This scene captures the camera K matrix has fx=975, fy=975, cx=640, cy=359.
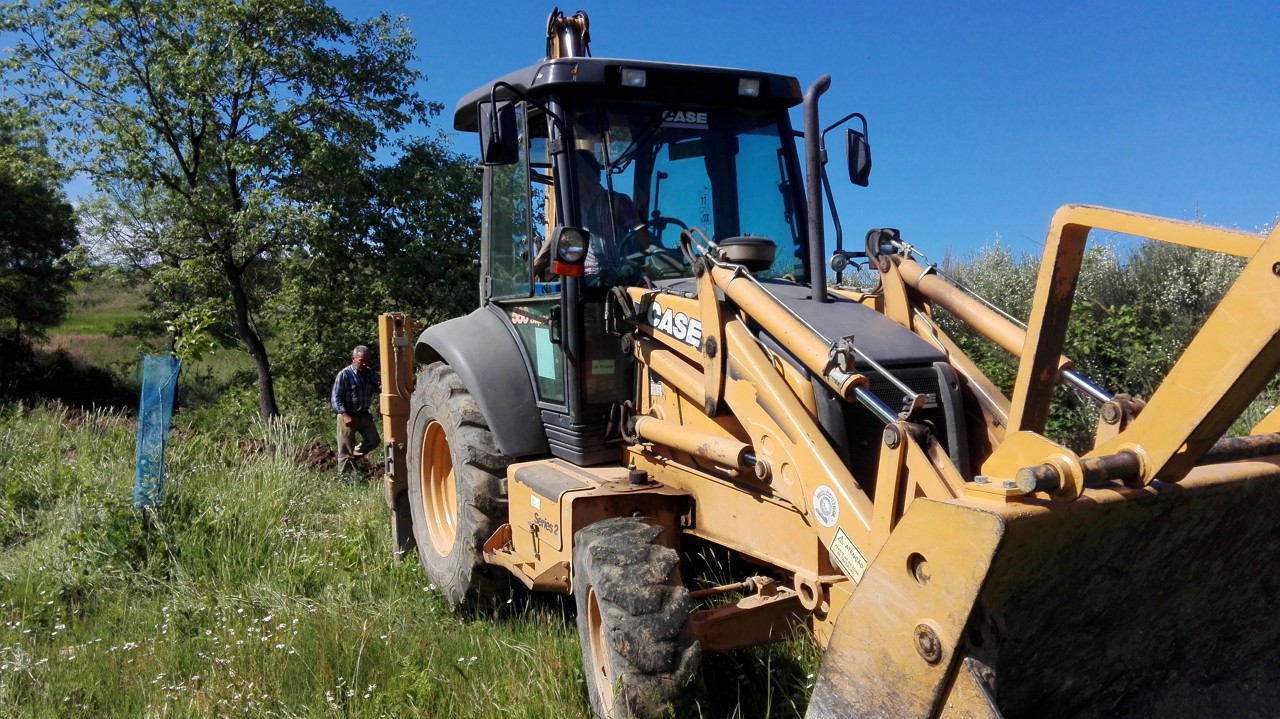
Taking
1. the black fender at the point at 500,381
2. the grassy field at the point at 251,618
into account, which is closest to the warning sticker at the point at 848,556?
the grassy field at the point at 251,618

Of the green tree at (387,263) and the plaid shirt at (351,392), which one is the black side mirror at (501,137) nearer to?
the plaid shirt at (351,392)

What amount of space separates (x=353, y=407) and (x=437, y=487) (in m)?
5.11

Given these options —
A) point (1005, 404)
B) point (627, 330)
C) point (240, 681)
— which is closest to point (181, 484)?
point (240, 681)

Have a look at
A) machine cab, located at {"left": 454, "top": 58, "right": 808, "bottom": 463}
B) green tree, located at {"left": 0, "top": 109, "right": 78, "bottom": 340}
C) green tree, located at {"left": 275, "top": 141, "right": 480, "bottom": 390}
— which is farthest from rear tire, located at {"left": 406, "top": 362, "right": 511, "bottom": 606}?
green tree, located at {"left": 0, "top": 109, "right": 78, "bottom": 340}

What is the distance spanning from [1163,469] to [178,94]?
1692 cm

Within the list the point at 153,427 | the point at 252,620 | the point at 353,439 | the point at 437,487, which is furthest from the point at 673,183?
the point at 353,439

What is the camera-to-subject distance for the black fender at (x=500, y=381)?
5.09 meters

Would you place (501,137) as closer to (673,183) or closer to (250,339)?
(673,183)

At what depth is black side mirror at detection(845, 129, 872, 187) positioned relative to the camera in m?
4.90

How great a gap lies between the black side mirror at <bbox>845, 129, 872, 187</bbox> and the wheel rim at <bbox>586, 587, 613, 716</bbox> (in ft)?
8.21

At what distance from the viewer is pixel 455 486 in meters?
5.58

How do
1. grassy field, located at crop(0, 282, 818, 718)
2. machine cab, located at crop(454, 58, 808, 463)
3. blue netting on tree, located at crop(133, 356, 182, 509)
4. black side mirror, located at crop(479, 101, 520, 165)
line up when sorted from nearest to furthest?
grassy field, located at crop(0, 282, 818, 718) → black side mirror, located at crop(479, 101, 520, 165) → machine cab, located at crop(454, 58, 808, 463) → blue netting on tree, located at crop(133, 356, 182, 509)

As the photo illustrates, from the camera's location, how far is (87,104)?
1597cm

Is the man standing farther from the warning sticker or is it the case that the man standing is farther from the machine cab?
the warning sticker
